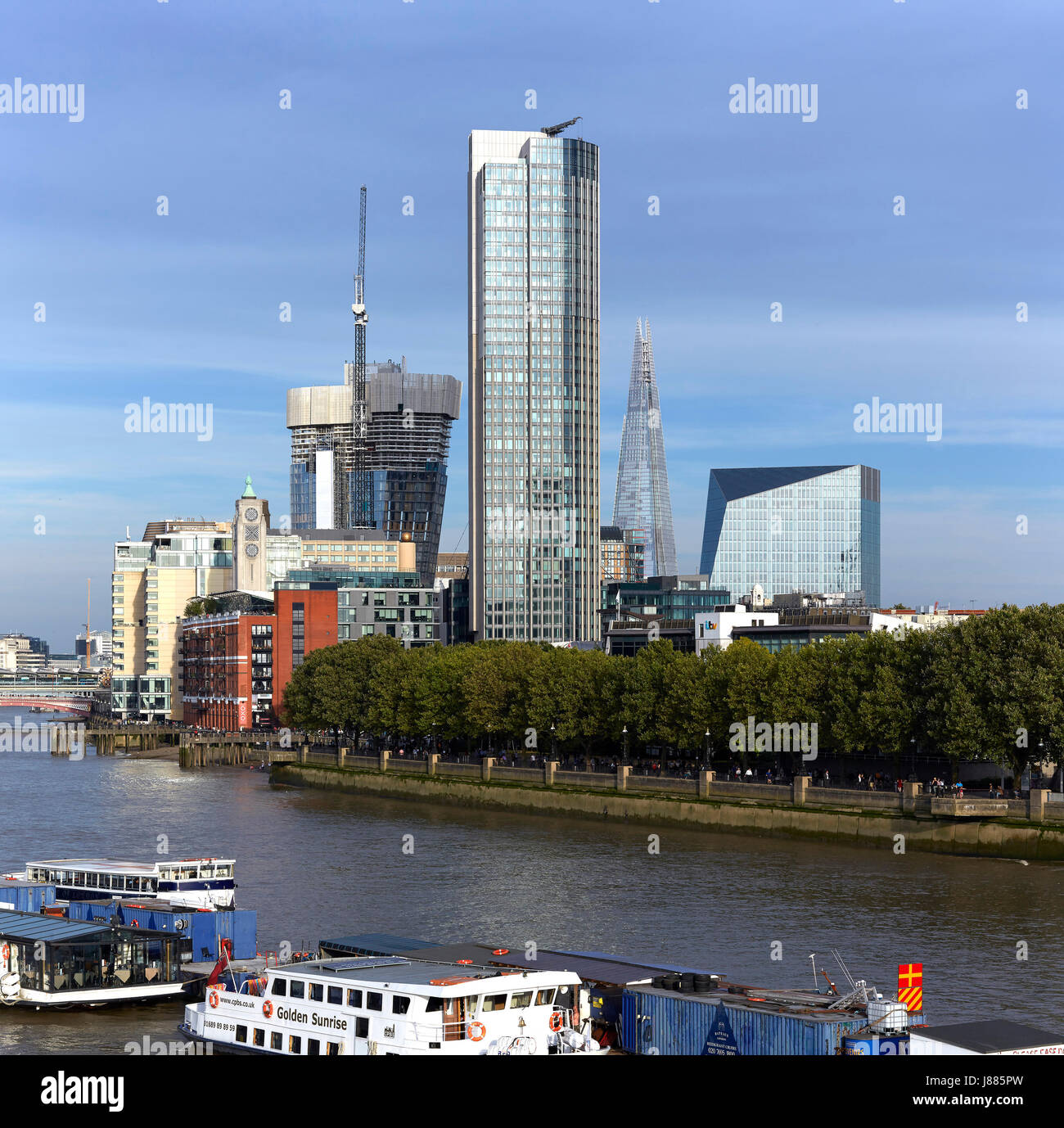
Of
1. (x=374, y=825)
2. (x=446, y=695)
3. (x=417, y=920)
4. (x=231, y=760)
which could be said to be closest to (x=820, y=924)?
(x=417, y=920)

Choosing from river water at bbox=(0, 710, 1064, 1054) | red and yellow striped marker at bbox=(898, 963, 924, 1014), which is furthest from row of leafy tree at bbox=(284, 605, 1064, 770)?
red and yellow striped marker at bbox=(898, 963, 924, 1014)

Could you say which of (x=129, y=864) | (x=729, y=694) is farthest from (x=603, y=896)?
(x=729, y=694)

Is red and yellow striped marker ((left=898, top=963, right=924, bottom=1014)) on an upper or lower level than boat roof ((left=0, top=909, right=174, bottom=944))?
upper

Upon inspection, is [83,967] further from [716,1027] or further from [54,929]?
[716,1027]

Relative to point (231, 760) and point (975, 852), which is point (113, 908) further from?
point (231, 760)

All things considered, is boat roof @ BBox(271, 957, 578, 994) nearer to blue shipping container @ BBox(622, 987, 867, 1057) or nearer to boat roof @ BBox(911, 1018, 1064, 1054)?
blue shipping container @ BBox(622, 987, 867, 1057)

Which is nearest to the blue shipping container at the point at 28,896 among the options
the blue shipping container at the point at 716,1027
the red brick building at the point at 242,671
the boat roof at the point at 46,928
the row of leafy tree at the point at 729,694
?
the boat roof at the point at 46,928
